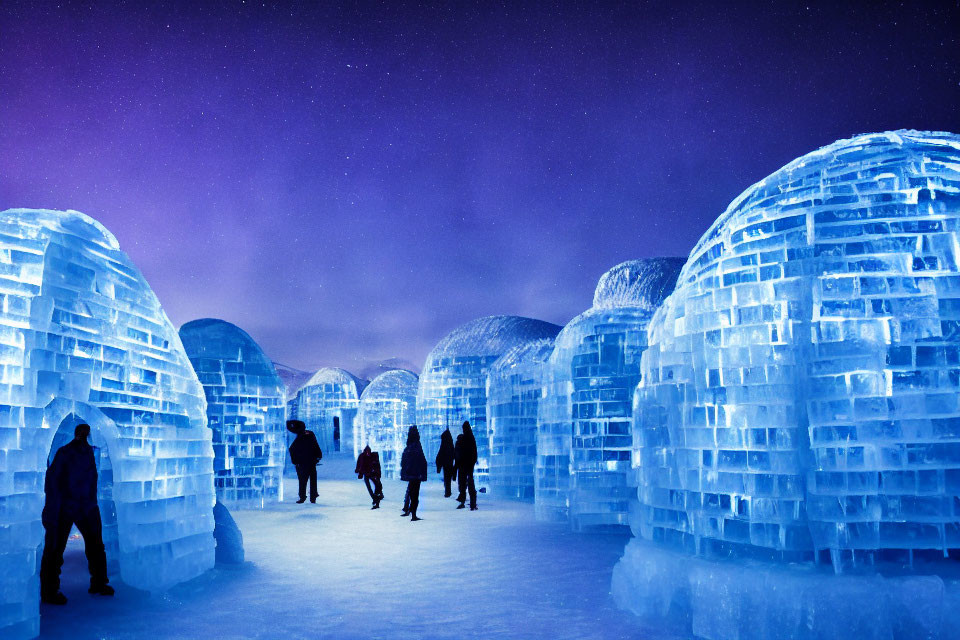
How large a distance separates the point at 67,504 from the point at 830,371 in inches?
242

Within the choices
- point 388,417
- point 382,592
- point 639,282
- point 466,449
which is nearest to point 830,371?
point 382,592

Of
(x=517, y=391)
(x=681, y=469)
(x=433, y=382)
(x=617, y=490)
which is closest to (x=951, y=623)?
(x=681, y=469)

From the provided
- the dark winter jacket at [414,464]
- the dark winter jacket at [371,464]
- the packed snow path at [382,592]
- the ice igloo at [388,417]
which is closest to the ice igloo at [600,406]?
the packed snow path at [382,592]

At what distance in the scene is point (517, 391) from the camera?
15742mm

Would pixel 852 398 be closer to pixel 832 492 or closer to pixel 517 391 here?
pixel 832 492

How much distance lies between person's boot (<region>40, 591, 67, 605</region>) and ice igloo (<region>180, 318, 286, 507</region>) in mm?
7542

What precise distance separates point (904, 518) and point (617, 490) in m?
5.91

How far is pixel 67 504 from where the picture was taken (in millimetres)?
6082

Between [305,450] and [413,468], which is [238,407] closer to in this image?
[305,450]

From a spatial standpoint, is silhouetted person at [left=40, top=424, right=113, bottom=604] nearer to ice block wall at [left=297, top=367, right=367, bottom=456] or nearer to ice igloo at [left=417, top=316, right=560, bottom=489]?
ice igloo at [left=417, top=316, right=560, bottom=489]

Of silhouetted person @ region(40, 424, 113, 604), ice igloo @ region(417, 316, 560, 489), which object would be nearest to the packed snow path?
silhouetted person @ region(40, 424, 113, 604)

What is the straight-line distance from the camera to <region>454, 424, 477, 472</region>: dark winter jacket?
531 inches

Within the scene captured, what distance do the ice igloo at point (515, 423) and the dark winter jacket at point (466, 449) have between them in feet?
7.00

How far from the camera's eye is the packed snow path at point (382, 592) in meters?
5.71
